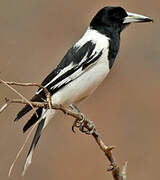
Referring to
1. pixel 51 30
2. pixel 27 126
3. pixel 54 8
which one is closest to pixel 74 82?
pixel 27 126

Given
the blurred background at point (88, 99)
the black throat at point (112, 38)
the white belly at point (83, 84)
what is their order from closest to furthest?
the white belly at point (83, 84) < the black throat at point (112, 38) < the blurred background at point (88, 99)

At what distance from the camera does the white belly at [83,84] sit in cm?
472

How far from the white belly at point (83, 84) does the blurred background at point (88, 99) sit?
2121 millimetres

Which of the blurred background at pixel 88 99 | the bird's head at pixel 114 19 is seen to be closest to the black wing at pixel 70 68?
the bird's head at pixel 114 19

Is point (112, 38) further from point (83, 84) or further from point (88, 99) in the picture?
point (88, 99)

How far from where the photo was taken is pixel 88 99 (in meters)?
8.66

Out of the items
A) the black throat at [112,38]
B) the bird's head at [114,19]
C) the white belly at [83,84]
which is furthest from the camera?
the bird's head at [114,19]

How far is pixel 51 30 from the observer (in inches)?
401

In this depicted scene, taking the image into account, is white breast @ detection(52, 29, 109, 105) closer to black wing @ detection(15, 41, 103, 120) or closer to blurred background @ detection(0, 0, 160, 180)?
black wing @ detection(15, 41, 103, 120)

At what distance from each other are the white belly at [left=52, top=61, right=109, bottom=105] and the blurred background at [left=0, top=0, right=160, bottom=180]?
6.96 feet

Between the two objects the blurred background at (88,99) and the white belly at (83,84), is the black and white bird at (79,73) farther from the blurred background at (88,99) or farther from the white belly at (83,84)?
the blurred background at (88,99)

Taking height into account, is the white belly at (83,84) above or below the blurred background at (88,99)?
above

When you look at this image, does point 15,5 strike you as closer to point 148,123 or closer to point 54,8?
point 54,8

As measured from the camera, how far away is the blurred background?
7.90m
